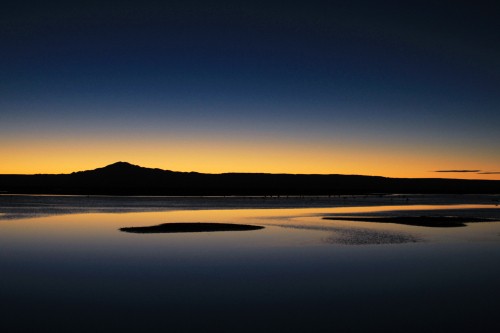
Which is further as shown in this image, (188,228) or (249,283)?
(188,228)

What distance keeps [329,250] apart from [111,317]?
1534 centimetres

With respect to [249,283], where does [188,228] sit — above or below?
above

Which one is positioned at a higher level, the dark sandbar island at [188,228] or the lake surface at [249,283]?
the dark sandbar island at [188,228]

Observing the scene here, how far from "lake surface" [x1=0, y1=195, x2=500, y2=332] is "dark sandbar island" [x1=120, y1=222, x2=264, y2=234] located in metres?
3.38

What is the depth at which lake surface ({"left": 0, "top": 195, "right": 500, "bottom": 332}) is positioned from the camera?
13734 millimetres

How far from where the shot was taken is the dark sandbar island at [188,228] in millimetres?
36906

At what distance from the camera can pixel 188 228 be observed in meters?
38.7

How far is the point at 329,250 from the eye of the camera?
2680 cm

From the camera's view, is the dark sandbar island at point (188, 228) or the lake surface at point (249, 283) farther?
the dark sandbar island at point (188, 228)

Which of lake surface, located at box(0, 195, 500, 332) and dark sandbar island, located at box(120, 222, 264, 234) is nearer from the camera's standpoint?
lake surface, located at box(0, 195, 500, 332)

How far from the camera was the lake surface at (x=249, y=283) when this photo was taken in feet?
45.1

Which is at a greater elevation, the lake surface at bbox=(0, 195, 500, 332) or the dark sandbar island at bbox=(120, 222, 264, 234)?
the dark sandbar island at bbox=(120, 222, 264, 234)

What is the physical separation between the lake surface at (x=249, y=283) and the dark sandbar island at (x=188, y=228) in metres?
3.38

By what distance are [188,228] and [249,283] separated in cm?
2061
